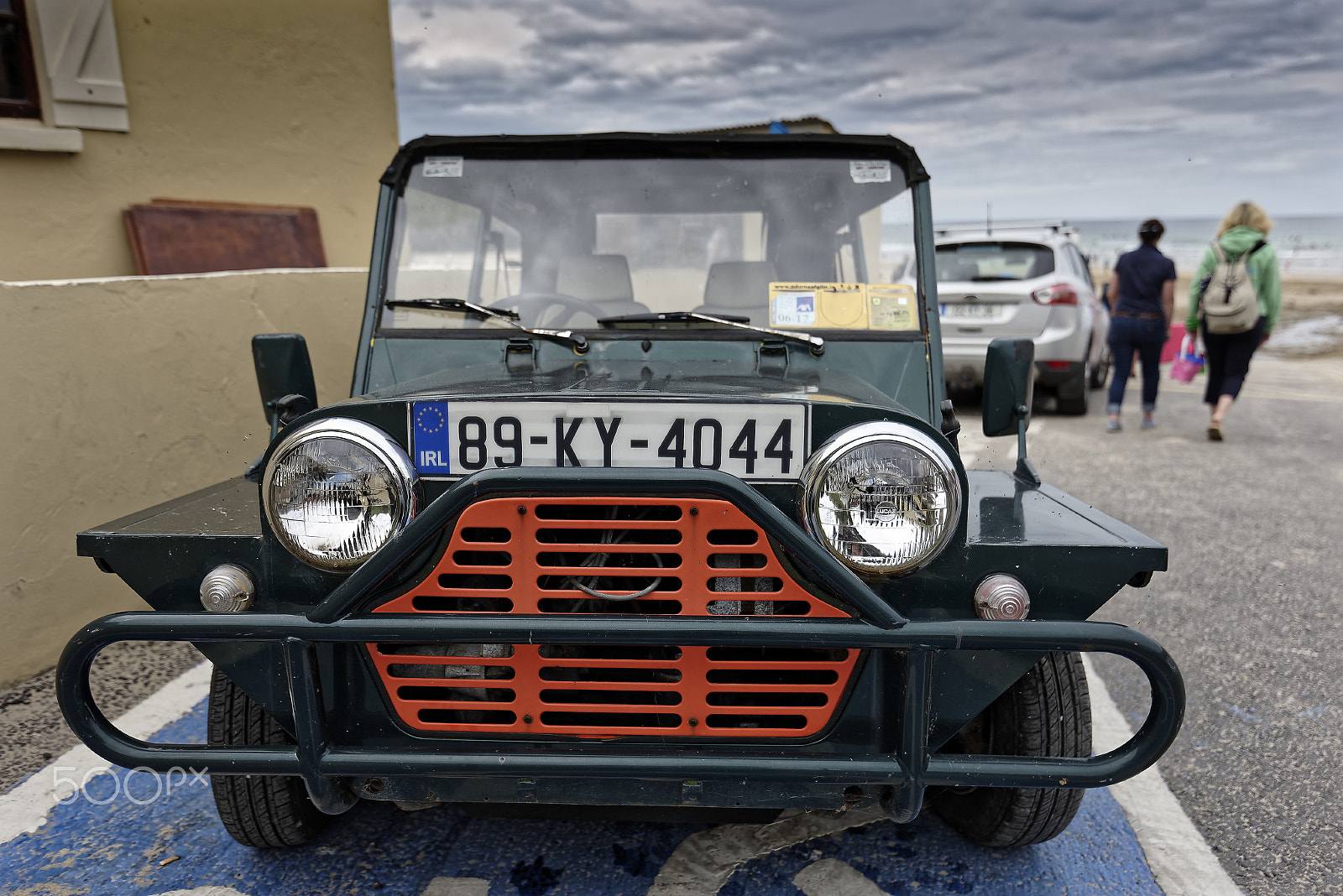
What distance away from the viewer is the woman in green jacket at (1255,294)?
295 inches

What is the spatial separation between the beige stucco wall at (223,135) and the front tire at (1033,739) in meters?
5.04

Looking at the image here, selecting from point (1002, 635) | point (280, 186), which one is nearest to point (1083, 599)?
point (1002, 635)

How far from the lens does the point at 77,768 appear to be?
112 inches

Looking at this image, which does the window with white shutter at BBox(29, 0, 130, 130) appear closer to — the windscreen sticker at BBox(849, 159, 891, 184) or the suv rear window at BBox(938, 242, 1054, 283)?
the windscreen sticker at BBox(849, 159, 891, 184)

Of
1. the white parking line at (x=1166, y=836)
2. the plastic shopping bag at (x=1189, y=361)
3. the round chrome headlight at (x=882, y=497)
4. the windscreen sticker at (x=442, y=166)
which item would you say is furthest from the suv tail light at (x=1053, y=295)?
the round chrome headlight at (x=882, y=497)

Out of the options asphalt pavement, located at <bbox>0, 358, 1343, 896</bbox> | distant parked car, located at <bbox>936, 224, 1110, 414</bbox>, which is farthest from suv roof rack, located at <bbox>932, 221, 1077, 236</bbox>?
asphalt pavement, located at <bbox>0, 358, 1343, 896</bbox>

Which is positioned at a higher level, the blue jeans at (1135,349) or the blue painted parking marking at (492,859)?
the blue jeans at (1135,349)

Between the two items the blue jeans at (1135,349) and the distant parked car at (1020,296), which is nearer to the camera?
the blue jeans at (1135,349)

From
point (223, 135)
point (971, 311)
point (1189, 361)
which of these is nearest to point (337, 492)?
point (223, 135)

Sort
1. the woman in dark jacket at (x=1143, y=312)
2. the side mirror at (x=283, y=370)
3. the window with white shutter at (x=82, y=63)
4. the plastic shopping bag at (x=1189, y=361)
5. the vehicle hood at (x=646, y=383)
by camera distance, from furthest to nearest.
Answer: the plastic shopping bag at (x=1189, y=361)
the woman in dark jacket at (x=1143, y=312)
the window with white shutter at (x=82, y=63)
the side mirror at (x=283, y=370)
the vehicle hood at (x=646, y=383)

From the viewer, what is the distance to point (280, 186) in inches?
240

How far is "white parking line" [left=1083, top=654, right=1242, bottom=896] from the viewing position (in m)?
2.33

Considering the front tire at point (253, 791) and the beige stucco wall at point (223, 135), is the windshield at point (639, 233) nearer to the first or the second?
the front tire at point (253, 791)

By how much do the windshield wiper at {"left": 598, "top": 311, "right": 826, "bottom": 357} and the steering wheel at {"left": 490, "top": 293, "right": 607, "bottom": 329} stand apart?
0.34 ft
